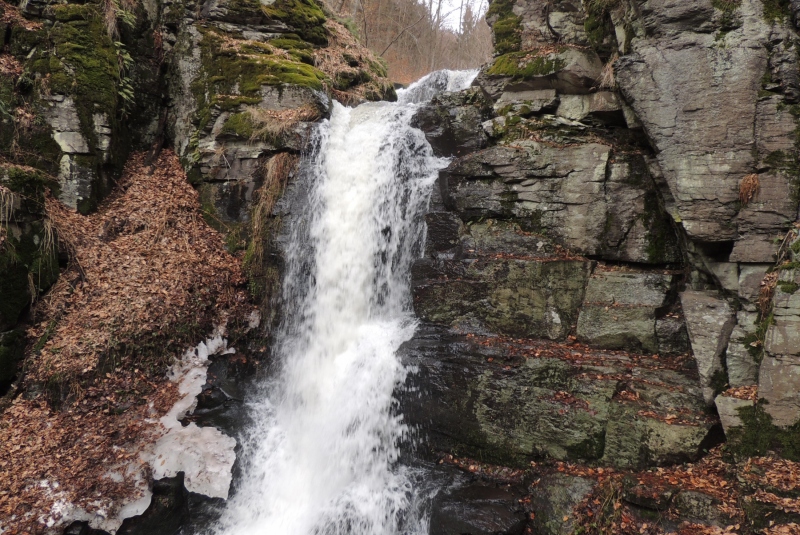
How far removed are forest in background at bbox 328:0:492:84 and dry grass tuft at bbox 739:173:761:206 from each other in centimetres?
2086

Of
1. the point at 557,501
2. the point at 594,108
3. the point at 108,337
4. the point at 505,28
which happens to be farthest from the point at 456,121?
the point at 108,337

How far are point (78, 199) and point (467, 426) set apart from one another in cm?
788

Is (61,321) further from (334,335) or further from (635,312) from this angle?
(635,312)

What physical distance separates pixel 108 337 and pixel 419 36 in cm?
2670

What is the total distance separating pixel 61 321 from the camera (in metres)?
6.88

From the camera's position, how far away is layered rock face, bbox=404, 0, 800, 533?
16.3 feet

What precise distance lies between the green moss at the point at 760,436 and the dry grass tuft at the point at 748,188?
2.30 m

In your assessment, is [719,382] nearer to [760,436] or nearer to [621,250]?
[760,436]

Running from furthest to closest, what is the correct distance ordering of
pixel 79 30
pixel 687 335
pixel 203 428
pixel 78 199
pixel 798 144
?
pixel 79 30
pixel 78 199
pixel 203 428
pixel 687 335
pixel 798 144

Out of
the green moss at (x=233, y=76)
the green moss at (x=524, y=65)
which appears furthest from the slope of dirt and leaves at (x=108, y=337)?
the green moss at (x=524, y=65)

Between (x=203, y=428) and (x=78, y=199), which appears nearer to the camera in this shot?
(x=203, y=428)

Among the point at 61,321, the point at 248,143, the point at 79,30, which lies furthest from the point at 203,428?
the point at 79,30

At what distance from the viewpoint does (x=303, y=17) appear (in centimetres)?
1123

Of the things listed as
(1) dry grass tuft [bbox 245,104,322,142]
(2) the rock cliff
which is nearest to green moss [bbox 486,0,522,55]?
(2) the rock cliff
